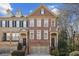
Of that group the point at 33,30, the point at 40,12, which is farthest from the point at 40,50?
the point at 40,12

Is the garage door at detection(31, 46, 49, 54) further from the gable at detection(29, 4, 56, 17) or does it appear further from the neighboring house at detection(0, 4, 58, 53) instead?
the gable at detection(29, 4, 56, 17)

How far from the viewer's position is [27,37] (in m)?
3.67

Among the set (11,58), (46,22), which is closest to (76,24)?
(46,22)

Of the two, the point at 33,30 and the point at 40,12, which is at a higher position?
the point at 40,12

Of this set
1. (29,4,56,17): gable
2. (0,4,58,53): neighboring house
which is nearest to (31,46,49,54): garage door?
(0,4,58,53): neighboring house

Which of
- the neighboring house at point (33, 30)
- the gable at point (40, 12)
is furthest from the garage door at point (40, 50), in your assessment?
the gable at point (40, 12)

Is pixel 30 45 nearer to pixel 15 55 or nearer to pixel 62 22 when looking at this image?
pixel 15 55

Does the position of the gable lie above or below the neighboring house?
above

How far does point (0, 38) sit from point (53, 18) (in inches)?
24.6

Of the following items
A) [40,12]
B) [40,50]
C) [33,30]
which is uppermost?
[40,12]

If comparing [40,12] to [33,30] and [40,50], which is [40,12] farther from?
[40,50]

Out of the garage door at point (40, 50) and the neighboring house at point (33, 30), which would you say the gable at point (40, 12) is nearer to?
the neighboring house at point (33, 30)

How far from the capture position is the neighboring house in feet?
12.0

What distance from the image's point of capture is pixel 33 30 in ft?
12.1
